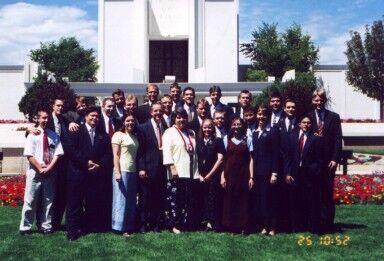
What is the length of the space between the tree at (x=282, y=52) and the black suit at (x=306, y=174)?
40.2 m

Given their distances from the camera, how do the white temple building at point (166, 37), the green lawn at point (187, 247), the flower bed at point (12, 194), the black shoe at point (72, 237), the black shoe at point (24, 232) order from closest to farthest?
1. the green lawn at point (187, 247)
2. the black shoe at point (72, 237)
3. the black shoe at point (24, 232)
4. the flower bed at point (12, 194)
5. the white temple building at point (166, 37)

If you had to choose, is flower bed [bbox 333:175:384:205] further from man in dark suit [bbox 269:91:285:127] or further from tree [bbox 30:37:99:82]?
tree [bbox 30:37:99:82]

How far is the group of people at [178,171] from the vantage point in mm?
8820

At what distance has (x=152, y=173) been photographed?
8.85 metres

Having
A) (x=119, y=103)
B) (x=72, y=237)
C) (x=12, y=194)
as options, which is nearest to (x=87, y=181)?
(x=72, y=237)

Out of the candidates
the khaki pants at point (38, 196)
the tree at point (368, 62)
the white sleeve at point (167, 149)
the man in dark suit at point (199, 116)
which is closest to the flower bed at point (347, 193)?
the khaki pants at point (38, 196)

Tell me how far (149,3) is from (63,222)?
78.9ft

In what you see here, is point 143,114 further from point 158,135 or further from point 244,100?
point 244,100

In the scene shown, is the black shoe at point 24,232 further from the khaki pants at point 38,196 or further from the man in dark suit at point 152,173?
the man in dark suit at point 152,173

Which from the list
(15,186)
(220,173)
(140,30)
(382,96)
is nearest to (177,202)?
(220,173)

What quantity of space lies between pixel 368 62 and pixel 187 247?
3515 centimetres

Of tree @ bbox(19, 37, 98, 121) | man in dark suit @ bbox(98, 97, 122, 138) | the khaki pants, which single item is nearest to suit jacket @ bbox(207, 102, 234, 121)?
man in dark suit @ bbox(98, 97, 122, 138)

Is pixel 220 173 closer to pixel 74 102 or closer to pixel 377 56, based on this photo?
pixel 74 102
